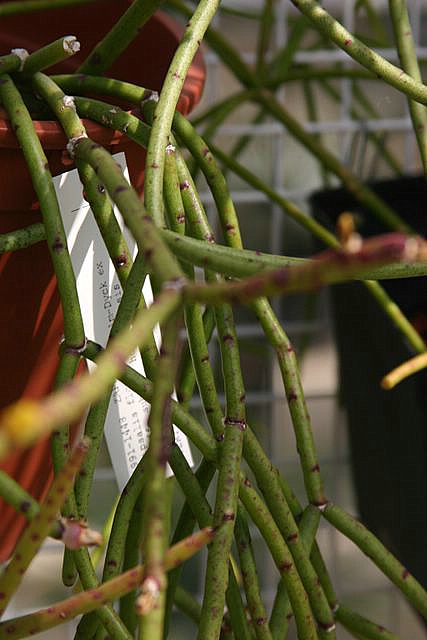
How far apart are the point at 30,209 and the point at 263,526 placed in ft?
0.47

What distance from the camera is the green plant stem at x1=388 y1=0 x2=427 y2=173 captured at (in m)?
0.36

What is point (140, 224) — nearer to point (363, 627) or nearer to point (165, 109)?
point (165, 109)

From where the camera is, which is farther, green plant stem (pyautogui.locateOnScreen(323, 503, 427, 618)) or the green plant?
green plant stem (pyautogui.locateOnScreen(323, 503, 427, 618))

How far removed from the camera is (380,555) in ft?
1.05

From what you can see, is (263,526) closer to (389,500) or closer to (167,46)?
(167,46)

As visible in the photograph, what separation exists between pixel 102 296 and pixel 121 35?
0.10m

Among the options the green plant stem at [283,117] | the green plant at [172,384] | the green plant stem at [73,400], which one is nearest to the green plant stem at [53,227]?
the green plant at [172,384]

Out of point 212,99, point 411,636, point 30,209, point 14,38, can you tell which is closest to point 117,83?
point 30,209

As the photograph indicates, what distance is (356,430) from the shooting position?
0.79m

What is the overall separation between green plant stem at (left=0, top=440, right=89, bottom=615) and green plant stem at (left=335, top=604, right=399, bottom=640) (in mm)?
158

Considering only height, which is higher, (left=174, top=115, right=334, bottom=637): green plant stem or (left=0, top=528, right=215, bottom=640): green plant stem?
(left=174, top=115, right=334, bottom=637): green plant stem

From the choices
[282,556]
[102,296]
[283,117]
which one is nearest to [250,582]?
[282,556]

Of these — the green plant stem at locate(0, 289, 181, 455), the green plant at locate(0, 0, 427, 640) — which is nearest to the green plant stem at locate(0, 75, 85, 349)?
the green plant at locate(0, 0, 427, 640)

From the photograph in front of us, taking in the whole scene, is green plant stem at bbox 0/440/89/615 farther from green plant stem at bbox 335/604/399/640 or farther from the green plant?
green plant stem at bbox 335/604/399/640
